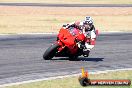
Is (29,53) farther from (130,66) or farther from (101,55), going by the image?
(130,66)

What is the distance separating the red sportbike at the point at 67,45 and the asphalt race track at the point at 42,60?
11.4 inches

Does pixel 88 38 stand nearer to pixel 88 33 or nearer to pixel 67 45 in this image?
pixel 88 33

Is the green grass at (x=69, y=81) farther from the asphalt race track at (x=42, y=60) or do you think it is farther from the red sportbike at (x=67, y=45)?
the red sportbike at (x=67, y=45)

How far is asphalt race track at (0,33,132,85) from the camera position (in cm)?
1708

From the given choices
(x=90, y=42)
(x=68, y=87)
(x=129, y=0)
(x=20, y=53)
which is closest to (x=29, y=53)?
(x=20, y=53)

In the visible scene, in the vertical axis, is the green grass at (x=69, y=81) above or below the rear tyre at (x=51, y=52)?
above

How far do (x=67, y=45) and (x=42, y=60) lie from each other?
1.13 meters

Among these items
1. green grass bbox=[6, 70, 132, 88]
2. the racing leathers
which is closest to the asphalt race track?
the racing leathers

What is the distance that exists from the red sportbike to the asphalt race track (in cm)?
29

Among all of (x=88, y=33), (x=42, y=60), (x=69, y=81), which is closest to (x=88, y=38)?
(x=88, y=33)

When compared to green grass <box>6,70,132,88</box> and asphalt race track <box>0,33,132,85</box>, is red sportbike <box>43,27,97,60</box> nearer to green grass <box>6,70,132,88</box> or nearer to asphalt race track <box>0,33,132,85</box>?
asphalt race track <box>0,33,132,85</box>

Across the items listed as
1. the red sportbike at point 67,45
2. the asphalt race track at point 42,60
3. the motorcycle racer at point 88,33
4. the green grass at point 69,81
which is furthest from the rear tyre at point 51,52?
the green grass at point 69,81

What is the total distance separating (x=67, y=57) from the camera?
69.3 feet

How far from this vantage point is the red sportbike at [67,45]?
20.2m
